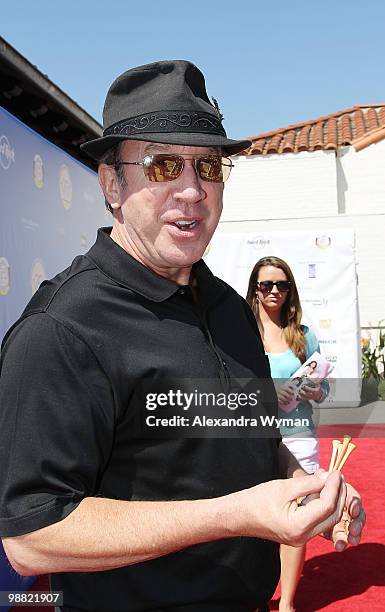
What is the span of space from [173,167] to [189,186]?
63 millimetres

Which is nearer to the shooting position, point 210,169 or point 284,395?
point 210,169

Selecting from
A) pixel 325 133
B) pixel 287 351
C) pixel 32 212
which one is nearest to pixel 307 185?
pixel 325 133

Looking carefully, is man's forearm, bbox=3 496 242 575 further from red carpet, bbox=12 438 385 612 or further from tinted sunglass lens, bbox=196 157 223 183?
red carpet, bbox=12 438 385 612

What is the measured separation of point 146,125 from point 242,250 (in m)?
9.90

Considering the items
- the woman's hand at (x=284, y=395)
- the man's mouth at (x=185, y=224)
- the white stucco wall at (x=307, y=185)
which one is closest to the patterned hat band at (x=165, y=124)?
the man's mouth at (x=185, y=224)

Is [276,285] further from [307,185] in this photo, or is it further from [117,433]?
[307,185]

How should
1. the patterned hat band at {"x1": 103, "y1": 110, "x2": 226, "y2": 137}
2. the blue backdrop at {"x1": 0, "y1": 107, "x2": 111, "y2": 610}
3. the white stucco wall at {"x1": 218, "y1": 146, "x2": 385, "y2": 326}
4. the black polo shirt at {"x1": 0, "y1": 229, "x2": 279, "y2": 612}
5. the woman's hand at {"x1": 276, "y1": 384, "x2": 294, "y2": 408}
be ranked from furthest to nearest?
the white stucco wall at {"x1": 218, "y1": 146, "x2": 385, "y2": 326}, the blue backdrop at {"x1": 0, "y1": 107, "x2": 111, "y2": 610}, the woman's hand at {"x1": 276, "y1": 384, "x2": 294, "y2": 408}, the patterned hat band at {"x1": 103, "y1": 110, "x2": 226, "y2": 137}, the black polo shirt at {"x1": 0, "y1": 229, "x2": 279, "y2": 612}

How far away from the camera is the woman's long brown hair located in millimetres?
4547

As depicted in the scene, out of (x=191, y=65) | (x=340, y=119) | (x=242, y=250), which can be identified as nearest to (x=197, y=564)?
→ (x=191, y=65)

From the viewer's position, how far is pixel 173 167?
1.67 meters

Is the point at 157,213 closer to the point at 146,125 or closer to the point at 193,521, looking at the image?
the point at 146,125

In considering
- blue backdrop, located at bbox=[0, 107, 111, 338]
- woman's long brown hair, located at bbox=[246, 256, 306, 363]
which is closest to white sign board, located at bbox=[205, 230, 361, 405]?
blue backdrop, located at bbox=[0, 107, 111, 338]

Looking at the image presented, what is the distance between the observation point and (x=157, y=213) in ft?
5.41

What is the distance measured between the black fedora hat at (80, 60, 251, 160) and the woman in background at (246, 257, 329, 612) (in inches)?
88.6
